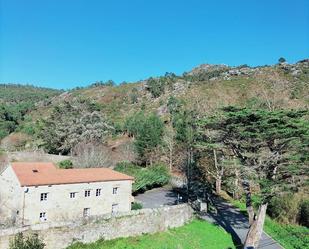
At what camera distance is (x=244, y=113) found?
1029 inches

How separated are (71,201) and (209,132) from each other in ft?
45.8

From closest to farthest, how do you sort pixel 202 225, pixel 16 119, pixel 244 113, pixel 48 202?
pixel 244 113 → pixel 48 202 → pixel 202 225 → pixel 16 119

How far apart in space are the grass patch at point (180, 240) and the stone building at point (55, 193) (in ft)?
21.8

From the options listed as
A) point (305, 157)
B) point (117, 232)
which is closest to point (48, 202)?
point (117, 232)

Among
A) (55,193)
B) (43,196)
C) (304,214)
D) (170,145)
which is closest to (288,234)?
(304,214)

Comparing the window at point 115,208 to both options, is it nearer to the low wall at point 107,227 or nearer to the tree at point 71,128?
the low wall at point 107,227

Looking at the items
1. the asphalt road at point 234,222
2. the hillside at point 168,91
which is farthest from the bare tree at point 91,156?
the hillside at point 168,91

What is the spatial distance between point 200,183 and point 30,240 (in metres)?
30.0

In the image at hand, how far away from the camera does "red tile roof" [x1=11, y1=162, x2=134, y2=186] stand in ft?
102

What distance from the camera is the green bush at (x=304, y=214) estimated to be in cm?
3653

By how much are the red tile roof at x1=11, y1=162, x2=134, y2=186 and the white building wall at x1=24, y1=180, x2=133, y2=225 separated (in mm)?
413

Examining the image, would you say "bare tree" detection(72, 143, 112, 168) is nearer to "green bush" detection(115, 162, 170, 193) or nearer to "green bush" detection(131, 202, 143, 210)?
"green bush" detection(115, 162, 170, 193)

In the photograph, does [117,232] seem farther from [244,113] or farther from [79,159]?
[79,159]

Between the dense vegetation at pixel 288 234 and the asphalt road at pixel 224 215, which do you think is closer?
the dense vegetation at pixel 288 234
